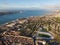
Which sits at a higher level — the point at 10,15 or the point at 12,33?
the point at 10,15

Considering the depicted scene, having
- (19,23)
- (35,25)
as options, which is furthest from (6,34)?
(35,25)

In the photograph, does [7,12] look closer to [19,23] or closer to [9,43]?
[19,23]

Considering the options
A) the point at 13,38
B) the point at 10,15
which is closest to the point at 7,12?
the point at 10,15

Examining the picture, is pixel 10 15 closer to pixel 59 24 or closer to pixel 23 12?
pixel 23 12

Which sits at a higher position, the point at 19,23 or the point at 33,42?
the point at 19,23

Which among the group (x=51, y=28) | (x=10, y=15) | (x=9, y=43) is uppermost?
(x=10, y=15)

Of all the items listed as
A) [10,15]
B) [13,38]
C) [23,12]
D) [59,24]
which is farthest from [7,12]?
[59,24]

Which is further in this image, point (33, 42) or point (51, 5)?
point (51, 5)
